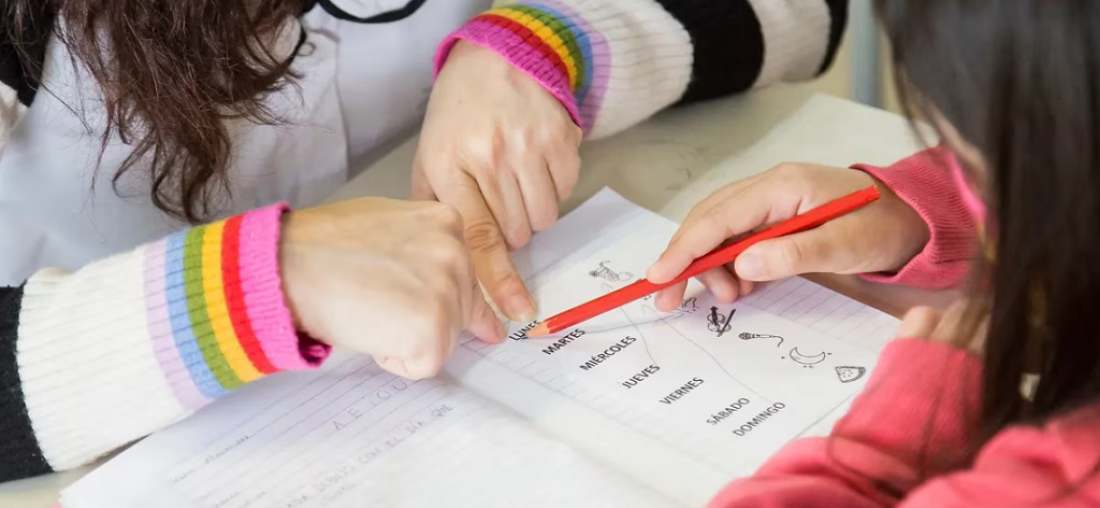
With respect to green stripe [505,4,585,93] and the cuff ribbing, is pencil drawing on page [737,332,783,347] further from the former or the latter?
green stripe [505,4,585,93]

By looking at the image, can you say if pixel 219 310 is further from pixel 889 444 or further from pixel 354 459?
pixel 889 444

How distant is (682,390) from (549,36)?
28 cm

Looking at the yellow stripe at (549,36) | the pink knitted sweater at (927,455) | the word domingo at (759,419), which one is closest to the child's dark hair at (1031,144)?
the pink knitted sweater at (927,455)

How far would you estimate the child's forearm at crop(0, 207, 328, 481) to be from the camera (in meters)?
0.52

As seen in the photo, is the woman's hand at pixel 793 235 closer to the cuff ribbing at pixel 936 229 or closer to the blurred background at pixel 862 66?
the cuff ribbing at pixel 936 229

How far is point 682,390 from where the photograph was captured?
0.56 metres

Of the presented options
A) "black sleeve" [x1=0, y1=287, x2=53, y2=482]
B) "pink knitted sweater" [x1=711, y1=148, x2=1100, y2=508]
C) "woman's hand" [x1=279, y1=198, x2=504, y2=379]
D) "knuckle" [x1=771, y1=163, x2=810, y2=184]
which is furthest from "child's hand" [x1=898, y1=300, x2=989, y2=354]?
"black sleeve" [x1=0, y1=287, x2=53, y2=482]

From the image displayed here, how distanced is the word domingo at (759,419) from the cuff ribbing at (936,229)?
5.5 inches

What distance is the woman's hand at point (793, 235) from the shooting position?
2.00 ft

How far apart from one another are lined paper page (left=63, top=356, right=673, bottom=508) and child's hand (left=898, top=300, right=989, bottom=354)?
159mm

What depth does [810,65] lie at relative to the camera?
2.80 ft

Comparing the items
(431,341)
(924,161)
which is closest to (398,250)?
(431,341)

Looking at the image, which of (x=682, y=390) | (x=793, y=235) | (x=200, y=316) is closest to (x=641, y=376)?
(x=682, y=390)

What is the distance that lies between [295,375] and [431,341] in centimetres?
9
